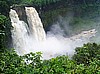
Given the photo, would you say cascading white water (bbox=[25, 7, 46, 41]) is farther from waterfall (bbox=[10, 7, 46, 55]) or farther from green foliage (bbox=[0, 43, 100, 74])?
green foliage (bbox=[0, 43, 100, 74])

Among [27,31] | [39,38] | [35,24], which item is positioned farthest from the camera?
[35,24]

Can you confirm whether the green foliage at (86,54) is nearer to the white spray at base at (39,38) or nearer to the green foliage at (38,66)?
the green foliage at (38,66)

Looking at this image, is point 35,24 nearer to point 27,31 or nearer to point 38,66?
→ point 27,31

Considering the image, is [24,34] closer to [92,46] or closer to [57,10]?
[57,10]

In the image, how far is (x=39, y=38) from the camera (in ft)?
87.1

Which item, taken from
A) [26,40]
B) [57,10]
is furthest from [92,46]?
[57,10]

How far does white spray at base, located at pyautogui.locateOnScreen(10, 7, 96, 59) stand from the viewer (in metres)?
23.1

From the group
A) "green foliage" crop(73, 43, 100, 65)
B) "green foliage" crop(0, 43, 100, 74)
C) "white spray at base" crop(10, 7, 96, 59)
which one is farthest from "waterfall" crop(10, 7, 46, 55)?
"green foliage" crop(0, 43, 100, 74)

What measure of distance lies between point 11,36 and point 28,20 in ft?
13.1

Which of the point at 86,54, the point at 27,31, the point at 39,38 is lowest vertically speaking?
the point at 39,38

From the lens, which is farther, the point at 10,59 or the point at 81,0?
the point at 81,0

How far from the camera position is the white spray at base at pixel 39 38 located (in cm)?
2309

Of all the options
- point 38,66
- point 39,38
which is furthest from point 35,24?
point 38,66

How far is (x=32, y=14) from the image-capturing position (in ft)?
86.4
